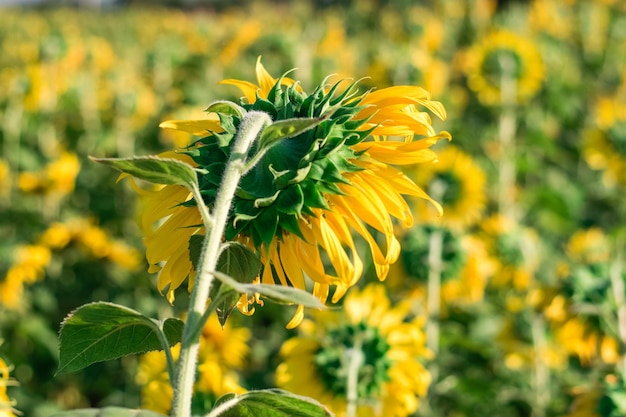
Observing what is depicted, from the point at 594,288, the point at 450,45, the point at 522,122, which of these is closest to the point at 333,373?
the point at 594,288

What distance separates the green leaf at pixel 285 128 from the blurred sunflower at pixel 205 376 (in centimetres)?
32

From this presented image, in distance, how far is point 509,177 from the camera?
12.3 feet

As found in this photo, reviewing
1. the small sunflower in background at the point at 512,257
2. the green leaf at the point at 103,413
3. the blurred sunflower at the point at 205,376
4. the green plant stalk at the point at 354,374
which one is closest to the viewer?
the green leaf at the point at 103,413

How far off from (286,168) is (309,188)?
0.10 feet

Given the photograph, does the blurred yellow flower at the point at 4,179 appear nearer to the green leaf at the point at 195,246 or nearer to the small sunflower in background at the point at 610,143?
the small sunflower in background at the point at 610,143

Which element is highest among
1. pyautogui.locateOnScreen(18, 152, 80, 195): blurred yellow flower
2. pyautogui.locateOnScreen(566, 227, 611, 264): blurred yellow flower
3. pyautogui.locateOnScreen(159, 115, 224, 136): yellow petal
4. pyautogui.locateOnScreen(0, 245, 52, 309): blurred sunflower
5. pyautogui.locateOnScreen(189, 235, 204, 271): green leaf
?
pyautogui.locateOnScreen(18, 152, 80, 195): blurred yellow flower

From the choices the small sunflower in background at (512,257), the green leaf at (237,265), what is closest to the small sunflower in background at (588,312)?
the small sunflower in background at (512,257)

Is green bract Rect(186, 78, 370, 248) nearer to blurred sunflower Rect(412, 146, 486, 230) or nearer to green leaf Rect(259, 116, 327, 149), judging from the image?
green leaf Rect(259, 116, 327, 149)

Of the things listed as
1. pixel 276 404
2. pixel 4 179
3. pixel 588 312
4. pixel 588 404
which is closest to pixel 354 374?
pixel 588 404

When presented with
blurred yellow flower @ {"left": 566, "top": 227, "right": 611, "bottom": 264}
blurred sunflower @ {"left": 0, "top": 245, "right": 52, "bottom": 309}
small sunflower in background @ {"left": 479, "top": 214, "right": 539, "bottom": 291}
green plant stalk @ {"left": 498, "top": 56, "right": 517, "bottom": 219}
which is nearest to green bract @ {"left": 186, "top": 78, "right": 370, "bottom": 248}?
blurred yellow flower @ {"left": 566, "top": 227, "right": 611, "bottom": 264}

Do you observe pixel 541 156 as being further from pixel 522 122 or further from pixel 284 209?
pixel 284 209

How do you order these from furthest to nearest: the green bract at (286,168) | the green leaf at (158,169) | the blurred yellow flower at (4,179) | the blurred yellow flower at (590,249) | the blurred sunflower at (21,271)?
the blurred yellow flower at (4,179)
the blurred sunflower at (21,271)
the blurred yellow flower at (590,249)
the green bract at (286,168)
the green leaf at (158,169)

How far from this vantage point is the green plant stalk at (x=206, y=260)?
0.62 metres

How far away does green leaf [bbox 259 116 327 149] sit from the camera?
0.64m
